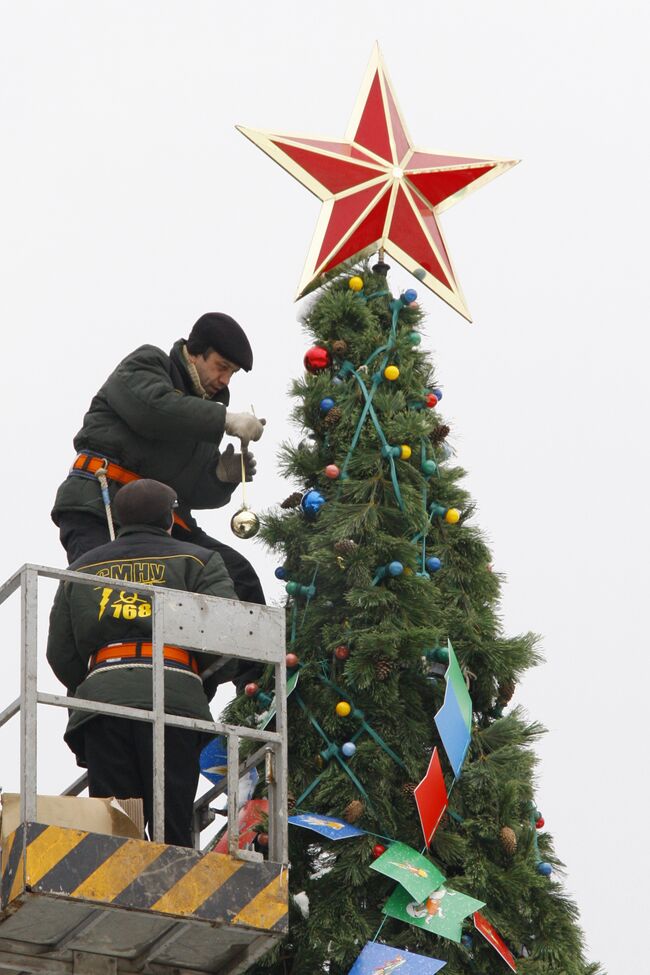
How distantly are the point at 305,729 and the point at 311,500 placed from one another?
4.32 feet

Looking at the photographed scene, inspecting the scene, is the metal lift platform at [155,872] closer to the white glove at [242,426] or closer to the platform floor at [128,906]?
the platform floor at [128,906]

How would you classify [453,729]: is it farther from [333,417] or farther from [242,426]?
[242,426]

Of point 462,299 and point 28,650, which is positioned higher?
point 462,299

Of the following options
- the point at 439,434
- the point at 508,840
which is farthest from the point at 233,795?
the point at 439,434

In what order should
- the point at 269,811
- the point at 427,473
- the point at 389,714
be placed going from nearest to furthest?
the point at 269,811 → the point at 389,714 → the point at 427,473

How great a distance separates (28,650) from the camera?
1097 centimetres

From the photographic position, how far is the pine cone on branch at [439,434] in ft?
45.8

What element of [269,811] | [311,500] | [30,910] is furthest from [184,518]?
[30,910]

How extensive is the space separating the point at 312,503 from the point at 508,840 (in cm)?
218

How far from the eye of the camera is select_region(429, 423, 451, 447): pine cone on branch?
45.8 ft

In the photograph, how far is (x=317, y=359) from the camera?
13.9 m

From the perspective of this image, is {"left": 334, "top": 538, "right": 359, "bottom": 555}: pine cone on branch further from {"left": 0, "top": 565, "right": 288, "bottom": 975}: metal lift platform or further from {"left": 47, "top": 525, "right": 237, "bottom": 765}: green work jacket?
{"left": 0, "top": 565, "right": 288, "bottom": 975}: metal lift platform

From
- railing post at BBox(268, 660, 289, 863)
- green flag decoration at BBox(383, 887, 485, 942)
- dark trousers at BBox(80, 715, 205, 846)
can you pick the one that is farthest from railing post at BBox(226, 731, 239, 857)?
green flag decoration at BBox(383, 887, 485, 942)

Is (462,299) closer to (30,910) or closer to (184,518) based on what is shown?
(184,518)
